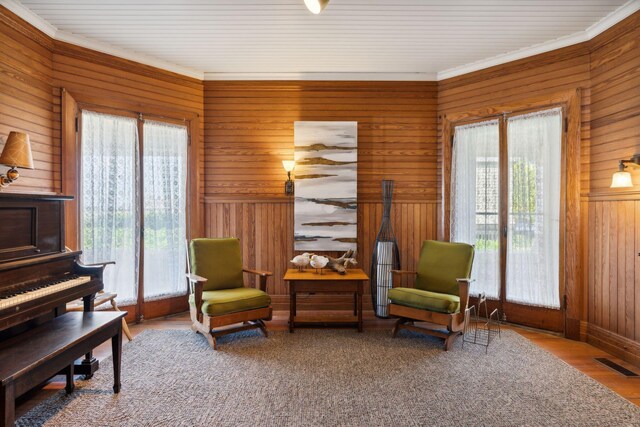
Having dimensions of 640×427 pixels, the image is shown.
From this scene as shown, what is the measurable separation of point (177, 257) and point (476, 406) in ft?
11.6

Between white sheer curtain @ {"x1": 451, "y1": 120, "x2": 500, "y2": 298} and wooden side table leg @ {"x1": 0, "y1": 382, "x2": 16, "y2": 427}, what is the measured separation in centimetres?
424

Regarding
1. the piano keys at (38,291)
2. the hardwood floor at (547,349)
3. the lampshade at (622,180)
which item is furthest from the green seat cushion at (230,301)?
the lampshade at (622,180)

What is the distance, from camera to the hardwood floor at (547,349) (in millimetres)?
2682

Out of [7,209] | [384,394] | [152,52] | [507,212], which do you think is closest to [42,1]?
[152,52]

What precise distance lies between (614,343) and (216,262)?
386 centimetres

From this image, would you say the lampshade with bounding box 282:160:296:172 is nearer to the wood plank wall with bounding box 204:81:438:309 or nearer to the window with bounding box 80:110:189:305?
the wood plank wall with bounding box 204:81:438:309

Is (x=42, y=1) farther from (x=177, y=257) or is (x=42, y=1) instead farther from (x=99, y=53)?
(x=177, y=257)

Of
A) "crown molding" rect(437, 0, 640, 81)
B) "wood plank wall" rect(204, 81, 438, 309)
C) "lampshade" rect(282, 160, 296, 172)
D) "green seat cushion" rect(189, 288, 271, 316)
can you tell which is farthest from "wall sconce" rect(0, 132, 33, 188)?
"crown molding" rect(437, 0, 640, 81)

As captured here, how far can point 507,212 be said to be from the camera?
4277mm

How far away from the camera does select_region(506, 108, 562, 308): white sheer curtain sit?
396 cm

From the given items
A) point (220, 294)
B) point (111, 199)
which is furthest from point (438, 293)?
point (111, 199)

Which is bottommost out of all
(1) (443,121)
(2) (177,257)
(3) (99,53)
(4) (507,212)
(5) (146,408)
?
(5) (146,408)

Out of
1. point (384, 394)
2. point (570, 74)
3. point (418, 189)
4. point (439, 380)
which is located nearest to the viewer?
point (384, 394)

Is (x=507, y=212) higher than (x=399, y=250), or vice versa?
(x=507, y=212)
